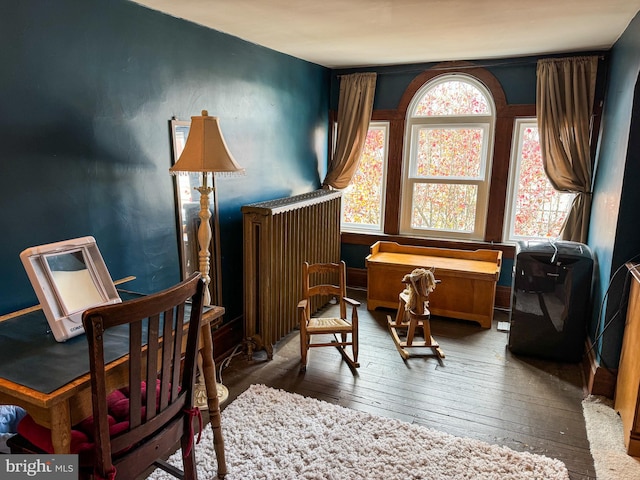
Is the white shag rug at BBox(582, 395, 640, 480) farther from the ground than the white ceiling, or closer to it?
closer to it

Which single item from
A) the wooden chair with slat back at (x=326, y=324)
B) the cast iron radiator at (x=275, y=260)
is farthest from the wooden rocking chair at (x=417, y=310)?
the cast iron radiator at (x=275, y=260)

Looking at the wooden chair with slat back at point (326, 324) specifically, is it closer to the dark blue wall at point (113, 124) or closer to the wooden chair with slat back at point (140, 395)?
the dark blue wall at point (113, 124)

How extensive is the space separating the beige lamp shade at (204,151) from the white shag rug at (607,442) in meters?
2.33

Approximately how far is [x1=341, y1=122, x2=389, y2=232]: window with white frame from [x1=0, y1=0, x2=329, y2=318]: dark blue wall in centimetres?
157

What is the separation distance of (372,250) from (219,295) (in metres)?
1.71

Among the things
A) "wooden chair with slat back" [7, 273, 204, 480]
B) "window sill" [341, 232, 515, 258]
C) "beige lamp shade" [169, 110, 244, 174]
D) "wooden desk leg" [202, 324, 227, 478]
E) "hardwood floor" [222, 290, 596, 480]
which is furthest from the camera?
"window sill" [341, 232, 515, 258]

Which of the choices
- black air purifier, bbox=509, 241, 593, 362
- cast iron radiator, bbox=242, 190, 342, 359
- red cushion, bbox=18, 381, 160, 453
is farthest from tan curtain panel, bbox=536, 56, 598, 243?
red cushion, bbox=18, 381, 160, 453

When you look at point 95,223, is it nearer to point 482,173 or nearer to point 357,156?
point 357,156

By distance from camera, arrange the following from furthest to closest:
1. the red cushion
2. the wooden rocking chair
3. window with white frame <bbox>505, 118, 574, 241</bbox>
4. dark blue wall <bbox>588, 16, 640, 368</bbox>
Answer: window with white frame <bbox>505, 118, 574, 241</bbox> < the wooden rocking chair < dark blue wall <bbox>588, 16, 640, 368</bbox> < the red cushion

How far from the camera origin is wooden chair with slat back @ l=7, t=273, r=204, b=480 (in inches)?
47.8

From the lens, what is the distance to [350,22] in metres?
2.67

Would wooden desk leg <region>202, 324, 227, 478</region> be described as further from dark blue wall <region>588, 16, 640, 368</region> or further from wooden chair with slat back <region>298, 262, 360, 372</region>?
dark blue wall <region>588, 16, 640, 368</region>

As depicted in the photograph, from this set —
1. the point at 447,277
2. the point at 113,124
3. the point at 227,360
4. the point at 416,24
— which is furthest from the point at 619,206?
the point at 113,124

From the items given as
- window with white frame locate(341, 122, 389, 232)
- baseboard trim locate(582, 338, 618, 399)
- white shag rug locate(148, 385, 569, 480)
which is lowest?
white shag rug locate(148, 385, 569, 480)
